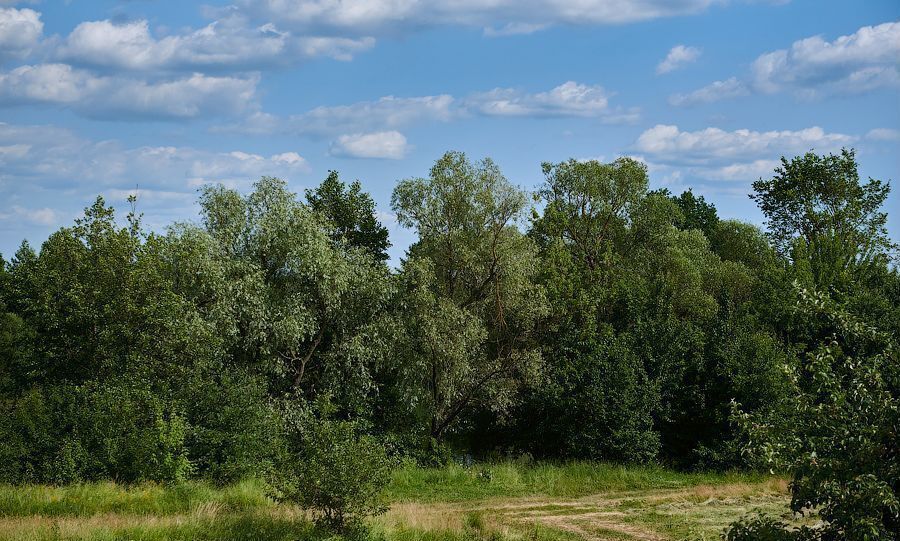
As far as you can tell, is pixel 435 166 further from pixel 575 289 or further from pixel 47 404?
pixel 47 404

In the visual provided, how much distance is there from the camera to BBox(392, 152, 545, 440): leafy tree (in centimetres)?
3120

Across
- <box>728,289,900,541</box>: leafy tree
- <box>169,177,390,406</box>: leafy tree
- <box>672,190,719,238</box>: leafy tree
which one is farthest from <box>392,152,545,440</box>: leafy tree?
<box>672,190,719,238</box>: leafy tree

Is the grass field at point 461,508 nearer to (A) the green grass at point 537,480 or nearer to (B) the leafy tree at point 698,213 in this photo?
(A) the green grass at point 537,480

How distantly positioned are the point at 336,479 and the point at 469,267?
15.7m

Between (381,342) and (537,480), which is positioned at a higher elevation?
(381,342)

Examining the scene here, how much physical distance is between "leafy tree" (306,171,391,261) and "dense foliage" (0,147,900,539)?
0.13 m

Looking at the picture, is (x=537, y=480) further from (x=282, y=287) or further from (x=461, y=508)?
(x=282, y=287)

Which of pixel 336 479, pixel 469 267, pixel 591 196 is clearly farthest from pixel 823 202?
pixel 336 479

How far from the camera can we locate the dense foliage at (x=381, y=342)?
2444 cm

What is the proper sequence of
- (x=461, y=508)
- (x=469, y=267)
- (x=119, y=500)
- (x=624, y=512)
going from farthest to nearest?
(x=469, y=267) → (x=461, y=508) → (x=624, y=512) → (x=119, y=500)

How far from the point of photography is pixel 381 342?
1184 inches

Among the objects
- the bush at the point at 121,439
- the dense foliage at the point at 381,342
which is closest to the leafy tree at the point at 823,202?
the dense foliage at the point at 381,342

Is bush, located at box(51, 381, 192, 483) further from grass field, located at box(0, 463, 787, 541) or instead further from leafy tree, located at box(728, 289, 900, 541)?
leafy tree, located at box(728, 289, 900, 541)

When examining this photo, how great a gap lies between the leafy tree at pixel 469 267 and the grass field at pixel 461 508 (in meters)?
3.02
